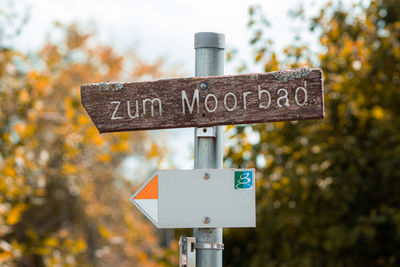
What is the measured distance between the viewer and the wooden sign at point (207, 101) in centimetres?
217

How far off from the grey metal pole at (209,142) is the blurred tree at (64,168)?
1.16 metres

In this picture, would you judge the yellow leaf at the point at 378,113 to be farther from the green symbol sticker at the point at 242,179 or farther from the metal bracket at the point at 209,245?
the metal bracket at the point at 209,245

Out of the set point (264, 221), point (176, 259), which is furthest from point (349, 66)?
point (176, 259)

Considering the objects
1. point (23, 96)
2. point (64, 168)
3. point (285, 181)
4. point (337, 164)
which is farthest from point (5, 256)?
point (337, 164)

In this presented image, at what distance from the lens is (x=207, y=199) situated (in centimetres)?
224

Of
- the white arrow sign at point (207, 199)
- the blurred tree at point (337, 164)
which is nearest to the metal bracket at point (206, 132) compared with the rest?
the white arrow sign at point (207, 199)

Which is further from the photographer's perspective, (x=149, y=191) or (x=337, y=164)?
(x=337, y=164)

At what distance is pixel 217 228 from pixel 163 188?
26 centimetres

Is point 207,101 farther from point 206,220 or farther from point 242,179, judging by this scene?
point 206,220

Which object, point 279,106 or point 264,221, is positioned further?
point 264,221

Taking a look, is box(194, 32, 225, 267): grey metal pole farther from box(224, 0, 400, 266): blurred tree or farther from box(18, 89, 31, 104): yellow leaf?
box(18, 89, 31, 104): yellow leaf

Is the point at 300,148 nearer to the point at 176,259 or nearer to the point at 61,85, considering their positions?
the point at 176,259

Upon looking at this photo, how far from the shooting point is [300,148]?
5.62 m

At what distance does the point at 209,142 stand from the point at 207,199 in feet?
0.71
